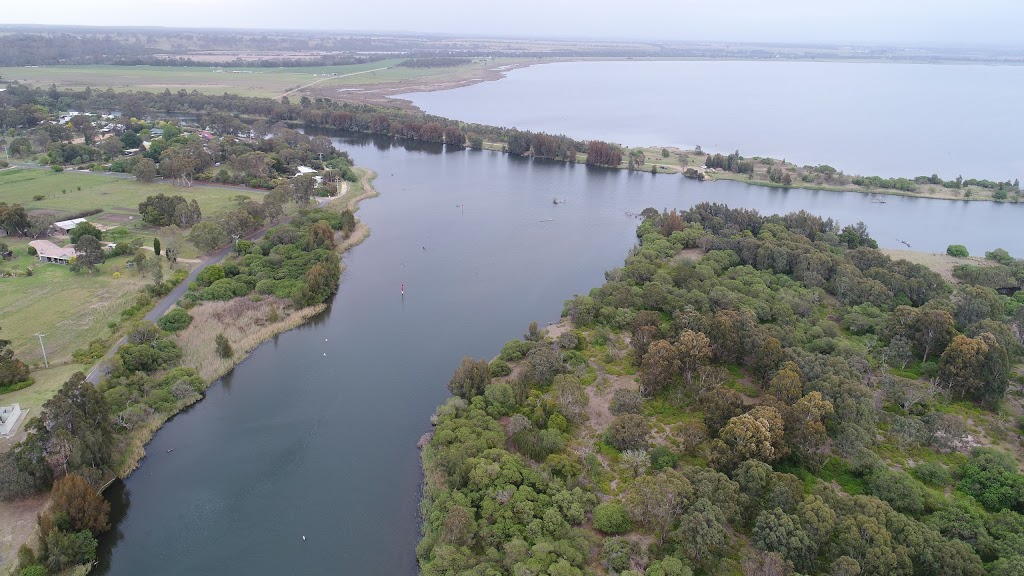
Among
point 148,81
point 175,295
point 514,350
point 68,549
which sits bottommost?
point 68,549

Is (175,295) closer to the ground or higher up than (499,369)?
higher up

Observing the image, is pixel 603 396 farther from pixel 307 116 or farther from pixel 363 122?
pixel 307 116

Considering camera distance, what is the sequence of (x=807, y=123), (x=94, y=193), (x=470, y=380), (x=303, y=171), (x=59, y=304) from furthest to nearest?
1. (x=807, y=123)
2. (x=303, y=171)
3. (x=94, y=193)
4. (x=59, y=304)
5. (x=470, y=380)

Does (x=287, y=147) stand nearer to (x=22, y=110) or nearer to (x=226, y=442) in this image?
(x=22, y=110)

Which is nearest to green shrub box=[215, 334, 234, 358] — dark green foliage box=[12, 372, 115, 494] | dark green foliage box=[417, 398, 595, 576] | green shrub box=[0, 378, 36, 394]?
green shrub box=[0, 378, 36, 394]

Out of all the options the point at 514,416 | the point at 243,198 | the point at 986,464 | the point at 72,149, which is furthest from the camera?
the point at 72,149

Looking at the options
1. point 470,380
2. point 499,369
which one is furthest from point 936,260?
point 470,380

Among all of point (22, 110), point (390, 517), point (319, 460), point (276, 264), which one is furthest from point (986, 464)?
point (22, 110)
